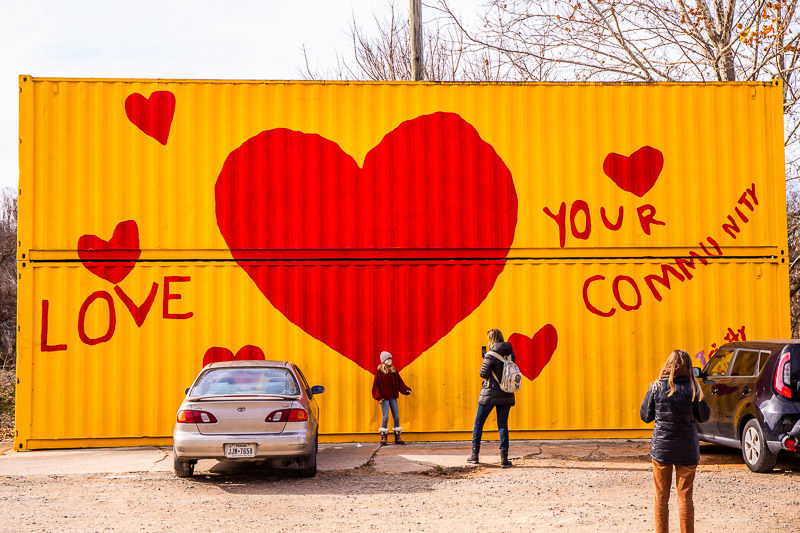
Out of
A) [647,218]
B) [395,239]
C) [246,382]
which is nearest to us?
[246,382]

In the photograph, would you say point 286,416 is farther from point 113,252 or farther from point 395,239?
point 113,252

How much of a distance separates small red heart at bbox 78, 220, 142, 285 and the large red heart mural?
1309mm

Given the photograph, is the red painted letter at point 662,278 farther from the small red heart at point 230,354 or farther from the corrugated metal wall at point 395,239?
the small red heart at point 230,354

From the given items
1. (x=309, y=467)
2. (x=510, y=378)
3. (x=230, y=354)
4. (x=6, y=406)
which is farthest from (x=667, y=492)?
(x=6, y=406)

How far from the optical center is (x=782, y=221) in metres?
12.8

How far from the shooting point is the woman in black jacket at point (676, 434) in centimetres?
586

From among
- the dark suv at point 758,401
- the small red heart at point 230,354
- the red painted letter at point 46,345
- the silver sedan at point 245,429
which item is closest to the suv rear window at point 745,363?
the dark suv at point 758,401

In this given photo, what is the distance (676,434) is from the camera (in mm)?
5922

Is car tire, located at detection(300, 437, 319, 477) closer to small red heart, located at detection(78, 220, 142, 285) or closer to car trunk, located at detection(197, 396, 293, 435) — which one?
car trunk, located at detection(197, 396, 293, 435)

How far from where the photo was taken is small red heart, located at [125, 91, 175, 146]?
12.4 meters

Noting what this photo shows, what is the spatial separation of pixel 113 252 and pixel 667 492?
8924mm

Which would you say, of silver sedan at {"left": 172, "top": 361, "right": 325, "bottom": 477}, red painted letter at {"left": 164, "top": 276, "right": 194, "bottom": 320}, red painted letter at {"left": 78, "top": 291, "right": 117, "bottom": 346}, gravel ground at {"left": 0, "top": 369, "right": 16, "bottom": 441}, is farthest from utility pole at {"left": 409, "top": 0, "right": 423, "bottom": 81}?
gravel ground at {"left": 0, "top": 369, "right": 16, "bottom": 441}

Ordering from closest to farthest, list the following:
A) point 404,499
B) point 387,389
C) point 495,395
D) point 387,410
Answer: point 404,499, point 495,395, point 387,389, point 387,410

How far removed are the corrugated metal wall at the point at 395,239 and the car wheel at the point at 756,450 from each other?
2.86 meters
